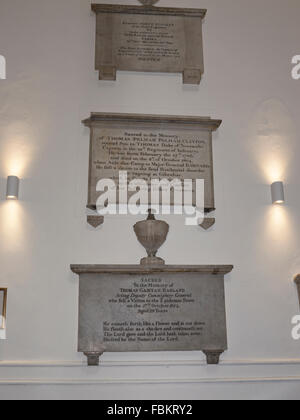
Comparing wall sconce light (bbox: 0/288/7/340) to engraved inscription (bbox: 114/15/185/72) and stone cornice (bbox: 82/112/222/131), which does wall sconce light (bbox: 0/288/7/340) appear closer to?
stone cornice (bbox: 82/112/222/131)

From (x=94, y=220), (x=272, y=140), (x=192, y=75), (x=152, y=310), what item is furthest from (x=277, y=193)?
(x=94, y=220)

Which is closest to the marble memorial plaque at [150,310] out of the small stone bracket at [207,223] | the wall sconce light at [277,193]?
the small stone bracket at [207,223]

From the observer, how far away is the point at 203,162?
15.0 ft

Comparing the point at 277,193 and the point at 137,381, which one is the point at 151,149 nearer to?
the point at 277,193

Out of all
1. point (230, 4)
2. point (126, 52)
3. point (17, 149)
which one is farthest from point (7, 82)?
point (230, 4)

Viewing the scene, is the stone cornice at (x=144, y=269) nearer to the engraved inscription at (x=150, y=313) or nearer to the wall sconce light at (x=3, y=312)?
the engraved inscription at (x=150, y=313)

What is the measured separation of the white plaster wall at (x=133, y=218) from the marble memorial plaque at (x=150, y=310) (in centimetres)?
13

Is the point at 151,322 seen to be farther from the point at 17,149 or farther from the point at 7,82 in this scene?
the point at 7,82

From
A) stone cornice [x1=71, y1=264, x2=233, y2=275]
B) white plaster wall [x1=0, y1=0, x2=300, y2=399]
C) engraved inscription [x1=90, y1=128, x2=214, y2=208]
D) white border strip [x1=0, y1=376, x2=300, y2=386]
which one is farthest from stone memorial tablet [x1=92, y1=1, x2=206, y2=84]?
white border strip [x1=0, y1=376, x2=300, y2=386]

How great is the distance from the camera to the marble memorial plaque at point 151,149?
4461 millimetres

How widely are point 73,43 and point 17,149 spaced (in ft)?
4.58

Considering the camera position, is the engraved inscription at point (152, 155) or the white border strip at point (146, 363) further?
the engraved inscription at point (152, 155)

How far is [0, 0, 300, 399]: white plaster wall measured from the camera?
394cm

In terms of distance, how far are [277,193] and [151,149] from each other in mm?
1348
